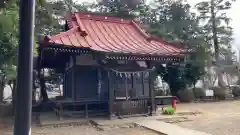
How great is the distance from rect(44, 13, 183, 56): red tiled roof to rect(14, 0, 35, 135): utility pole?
6.75 metres

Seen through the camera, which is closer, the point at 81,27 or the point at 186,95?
the point at 81,27

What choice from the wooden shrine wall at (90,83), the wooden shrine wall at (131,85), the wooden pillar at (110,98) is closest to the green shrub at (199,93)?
the wooden shrine wall at (131,85)

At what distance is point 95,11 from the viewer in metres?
20.0

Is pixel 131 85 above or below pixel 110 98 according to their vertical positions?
above

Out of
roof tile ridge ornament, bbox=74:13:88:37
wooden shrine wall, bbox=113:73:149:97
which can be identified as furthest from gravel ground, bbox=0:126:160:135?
roof tile ridge ornament, bbox=74:13:88:37

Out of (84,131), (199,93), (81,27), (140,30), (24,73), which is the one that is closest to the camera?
(24,73)

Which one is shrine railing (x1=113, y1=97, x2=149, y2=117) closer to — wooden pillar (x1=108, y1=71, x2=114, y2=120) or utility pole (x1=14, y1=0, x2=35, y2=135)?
wooden pillar (x1=108, y1=71, x2=114, y2=120)

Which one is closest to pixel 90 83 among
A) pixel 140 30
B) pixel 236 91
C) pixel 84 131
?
pixel 84 131

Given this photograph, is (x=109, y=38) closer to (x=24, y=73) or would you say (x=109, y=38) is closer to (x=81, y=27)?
(x=81, y=27)

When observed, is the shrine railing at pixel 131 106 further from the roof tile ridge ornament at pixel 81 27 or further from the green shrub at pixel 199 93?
the green shrub at pixel 199 93

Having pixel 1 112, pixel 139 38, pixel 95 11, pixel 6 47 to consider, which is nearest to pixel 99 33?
pixel 139 38

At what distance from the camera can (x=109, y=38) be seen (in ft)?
36.3

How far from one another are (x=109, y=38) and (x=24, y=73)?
30.0ft

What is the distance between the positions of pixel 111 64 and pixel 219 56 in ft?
42.3
